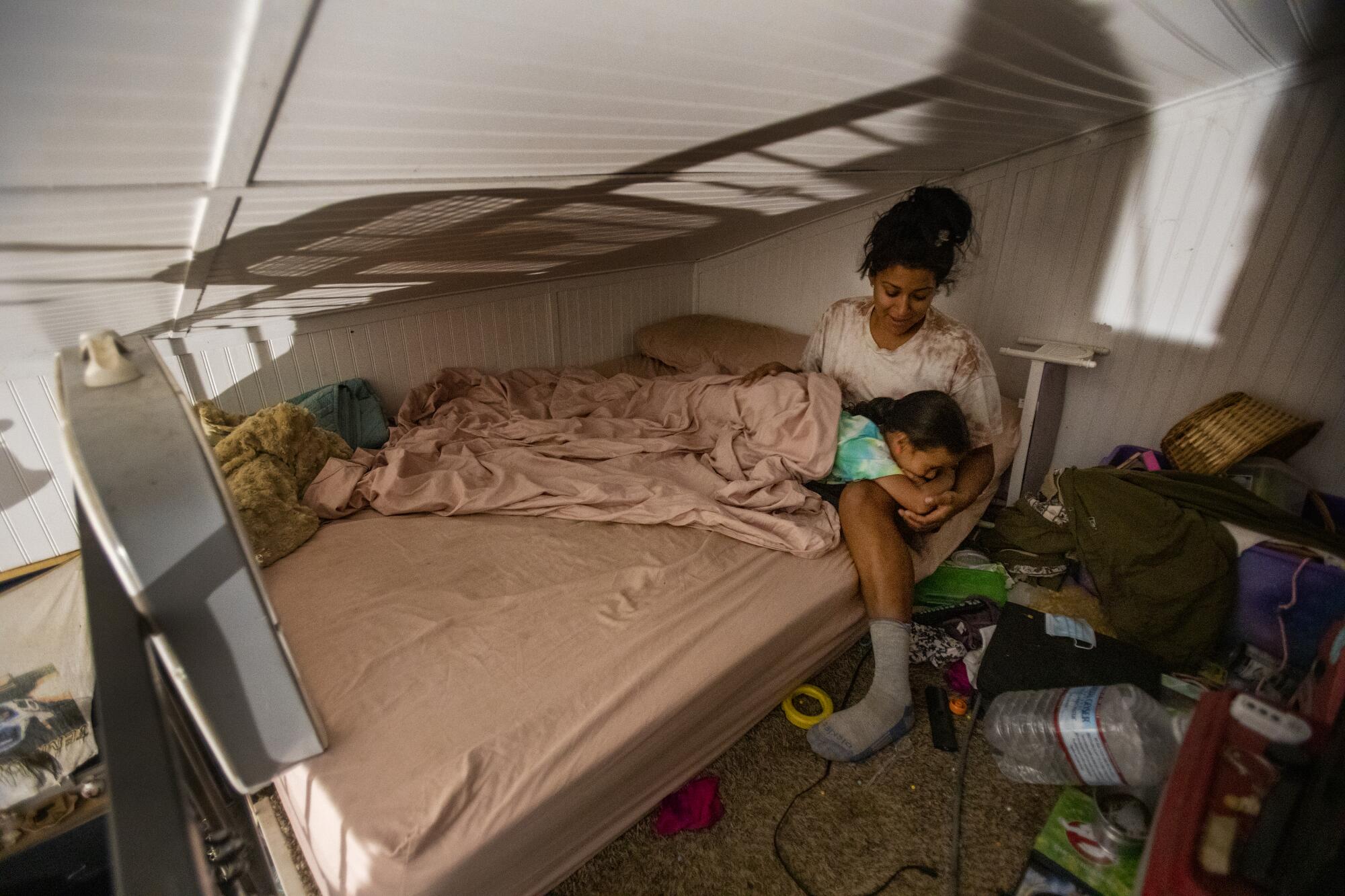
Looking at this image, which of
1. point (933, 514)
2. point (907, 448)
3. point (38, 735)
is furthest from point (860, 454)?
point (38, 735)

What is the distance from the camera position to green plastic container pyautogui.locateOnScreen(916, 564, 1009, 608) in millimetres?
1741

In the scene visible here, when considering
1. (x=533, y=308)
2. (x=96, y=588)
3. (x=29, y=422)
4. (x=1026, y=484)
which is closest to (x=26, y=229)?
(x=96, y=588)

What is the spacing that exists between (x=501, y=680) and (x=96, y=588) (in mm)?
651

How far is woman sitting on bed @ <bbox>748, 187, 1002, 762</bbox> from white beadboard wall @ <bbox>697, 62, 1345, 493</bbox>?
0.67m

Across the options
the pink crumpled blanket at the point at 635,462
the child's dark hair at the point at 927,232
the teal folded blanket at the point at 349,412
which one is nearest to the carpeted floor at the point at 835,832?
the pink crumpled blanket at the point at 635,462

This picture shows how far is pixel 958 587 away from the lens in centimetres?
176

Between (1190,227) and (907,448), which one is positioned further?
(1190,227)

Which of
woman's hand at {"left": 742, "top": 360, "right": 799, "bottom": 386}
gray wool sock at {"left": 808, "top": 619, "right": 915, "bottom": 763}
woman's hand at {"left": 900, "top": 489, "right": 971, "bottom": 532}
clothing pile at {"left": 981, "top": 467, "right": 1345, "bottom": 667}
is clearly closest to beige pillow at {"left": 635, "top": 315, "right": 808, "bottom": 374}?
woman's hand at {"left": 742, "top": 360, "right": 799, "bottom": 386}

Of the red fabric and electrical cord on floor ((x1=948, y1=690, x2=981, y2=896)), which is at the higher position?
electrical cord on floor ((x1=948, y1=690, x2=981, y2=896))

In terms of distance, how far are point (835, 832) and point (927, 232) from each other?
1.47m

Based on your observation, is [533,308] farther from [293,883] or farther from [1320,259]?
[1320,259]

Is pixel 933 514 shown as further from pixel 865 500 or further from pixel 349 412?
pixel 349 412

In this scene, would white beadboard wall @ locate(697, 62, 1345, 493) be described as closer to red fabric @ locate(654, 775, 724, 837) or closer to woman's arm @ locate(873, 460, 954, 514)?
woman's arm @ locate(873, 460, 954, 514)

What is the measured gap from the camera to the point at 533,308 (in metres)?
2.63
